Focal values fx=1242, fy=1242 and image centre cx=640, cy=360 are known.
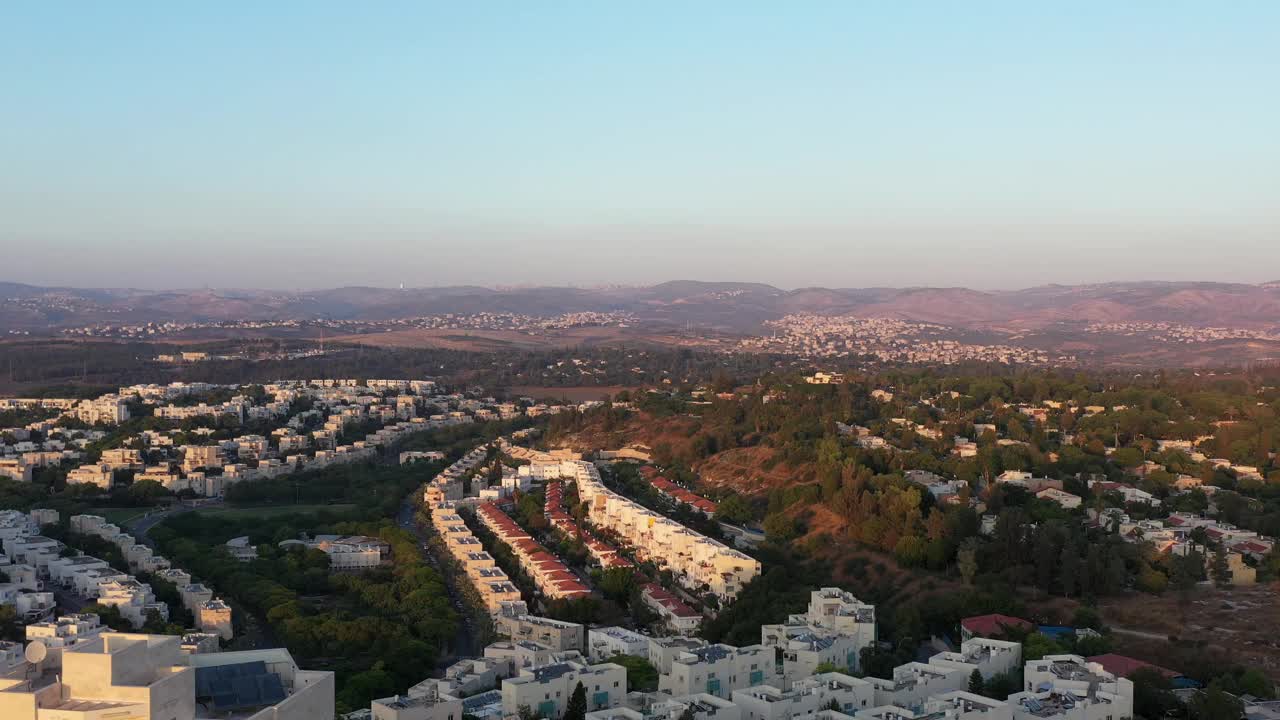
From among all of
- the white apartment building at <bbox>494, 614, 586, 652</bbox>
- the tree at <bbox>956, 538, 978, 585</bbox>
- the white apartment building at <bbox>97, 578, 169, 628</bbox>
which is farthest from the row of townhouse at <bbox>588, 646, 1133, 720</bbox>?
the white apartment building at <bbox>97, 578, 169, 628</bbox>

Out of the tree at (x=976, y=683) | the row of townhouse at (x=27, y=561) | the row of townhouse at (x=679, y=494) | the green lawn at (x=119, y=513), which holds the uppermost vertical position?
the tree at (x=976, y=683)

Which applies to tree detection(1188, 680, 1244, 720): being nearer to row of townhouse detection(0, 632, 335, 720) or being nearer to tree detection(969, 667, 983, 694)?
tree detection(969, 667, 983, 694)

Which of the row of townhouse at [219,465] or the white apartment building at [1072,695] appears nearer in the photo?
the white apartment building at [1072,695]

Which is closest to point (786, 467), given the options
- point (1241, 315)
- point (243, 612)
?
point (243, 612)

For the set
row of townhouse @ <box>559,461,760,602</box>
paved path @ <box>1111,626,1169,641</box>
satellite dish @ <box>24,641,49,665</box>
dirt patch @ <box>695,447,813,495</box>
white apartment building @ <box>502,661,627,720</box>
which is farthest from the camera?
dirt patch @ <box>695,447,813,495</box>

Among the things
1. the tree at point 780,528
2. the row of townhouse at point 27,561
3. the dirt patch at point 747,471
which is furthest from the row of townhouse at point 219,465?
the tree at point 780,528

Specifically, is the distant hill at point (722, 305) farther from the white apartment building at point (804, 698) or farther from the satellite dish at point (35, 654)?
the satellite dish at point (35, 654)

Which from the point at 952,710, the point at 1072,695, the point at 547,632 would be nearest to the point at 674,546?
the point at 547,632
